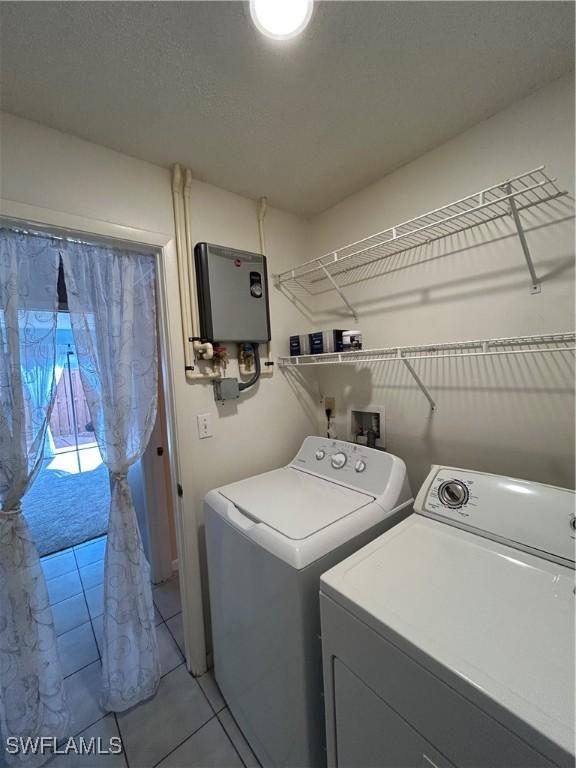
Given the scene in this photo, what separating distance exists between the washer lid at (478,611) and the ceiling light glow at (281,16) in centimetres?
154

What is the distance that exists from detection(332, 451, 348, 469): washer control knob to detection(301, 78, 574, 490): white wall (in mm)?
354

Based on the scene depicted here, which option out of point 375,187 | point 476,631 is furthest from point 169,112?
point 476,631

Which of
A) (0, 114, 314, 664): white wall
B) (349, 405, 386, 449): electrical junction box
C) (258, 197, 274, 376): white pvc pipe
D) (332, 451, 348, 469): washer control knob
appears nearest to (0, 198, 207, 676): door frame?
(0, 114, 314, 664): white wall

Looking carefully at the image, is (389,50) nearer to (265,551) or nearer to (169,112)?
(169,112)

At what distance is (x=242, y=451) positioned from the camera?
171 centimetres

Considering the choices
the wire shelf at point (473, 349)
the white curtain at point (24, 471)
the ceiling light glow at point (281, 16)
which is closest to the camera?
the ceiling light glow at point (281, 16)

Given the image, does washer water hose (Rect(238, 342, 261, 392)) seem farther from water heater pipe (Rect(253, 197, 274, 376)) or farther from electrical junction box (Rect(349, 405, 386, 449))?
electrical junction box (Rect(349, 405, 386, 449))

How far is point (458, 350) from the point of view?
4.61ft

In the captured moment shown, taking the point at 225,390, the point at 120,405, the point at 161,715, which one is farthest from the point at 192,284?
the point at 161,715

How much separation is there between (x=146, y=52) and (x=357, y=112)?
762mm

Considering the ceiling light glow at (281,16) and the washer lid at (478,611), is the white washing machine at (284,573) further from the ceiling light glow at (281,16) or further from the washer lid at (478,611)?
the ceiling light glow at (281,16)

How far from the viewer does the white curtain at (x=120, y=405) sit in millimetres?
1318

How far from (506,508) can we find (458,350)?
2.31 feet

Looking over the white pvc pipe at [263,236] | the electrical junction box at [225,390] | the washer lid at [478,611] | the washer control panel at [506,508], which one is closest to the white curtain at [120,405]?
the electrical junction box at [225,390]
